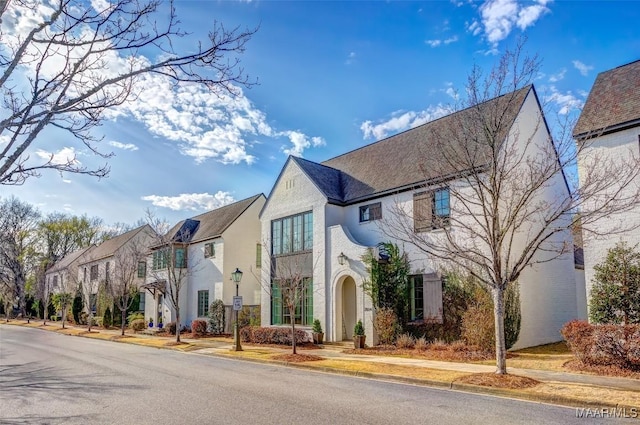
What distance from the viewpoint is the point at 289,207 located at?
2497 centimetres

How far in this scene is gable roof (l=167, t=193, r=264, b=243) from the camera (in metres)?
31.6

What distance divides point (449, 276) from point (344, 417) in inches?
409

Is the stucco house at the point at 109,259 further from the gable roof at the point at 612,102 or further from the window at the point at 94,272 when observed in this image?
the gable roof at the point at 612,102

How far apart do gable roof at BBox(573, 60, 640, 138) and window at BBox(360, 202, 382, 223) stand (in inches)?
344

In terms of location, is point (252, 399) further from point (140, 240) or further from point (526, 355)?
point (140, 240)

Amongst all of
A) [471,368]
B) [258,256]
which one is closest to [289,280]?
[258,256]

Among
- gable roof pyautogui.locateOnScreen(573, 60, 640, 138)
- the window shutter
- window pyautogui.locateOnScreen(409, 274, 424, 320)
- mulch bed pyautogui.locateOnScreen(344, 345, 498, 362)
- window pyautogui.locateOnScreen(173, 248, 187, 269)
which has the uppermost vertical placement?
gable roof pyautogui.locateOnScreen(573, 60, 640, 138)

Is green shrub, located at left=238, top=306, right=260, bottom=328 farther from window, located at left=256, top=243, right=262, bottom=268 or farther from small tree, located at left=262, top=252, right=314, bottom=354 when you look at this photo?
window, located at left=256, top=243, right=262, bottom=268

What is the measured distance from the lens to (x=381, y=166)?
23.0 meters

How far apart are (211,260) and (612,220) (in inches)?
930

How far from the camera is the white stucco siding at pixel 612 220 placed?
45.6 ft

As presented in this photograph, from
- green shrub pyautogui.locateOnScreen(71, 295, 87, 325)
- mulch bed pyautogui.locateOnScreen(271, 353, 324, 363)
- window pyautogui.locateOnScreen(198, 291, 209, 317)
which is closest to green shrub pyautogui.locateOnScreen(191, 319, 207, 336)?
window pyautogui.locateOnScreen(198, 291, 209, 317)

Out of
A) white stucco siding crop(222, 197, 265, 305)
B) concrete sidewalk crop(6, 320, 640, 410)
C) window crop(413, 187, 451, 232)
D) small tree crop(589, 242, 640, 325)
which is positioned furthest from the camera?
white stucco siding crop(222, 197, 265, 305)

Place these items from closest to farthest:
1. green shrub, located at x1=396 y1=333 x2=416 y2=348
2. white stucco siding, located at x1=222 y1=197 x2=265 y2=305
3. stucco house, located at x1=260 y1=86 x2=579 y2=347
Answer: green shrub, located at x1=396 y1=333 x2=416 y2=348
stucco house, located at x1=260 y1=86 x2=579 y2=347
white stucco siding, located at x1=222 y1=197 x2=265 y2=305
